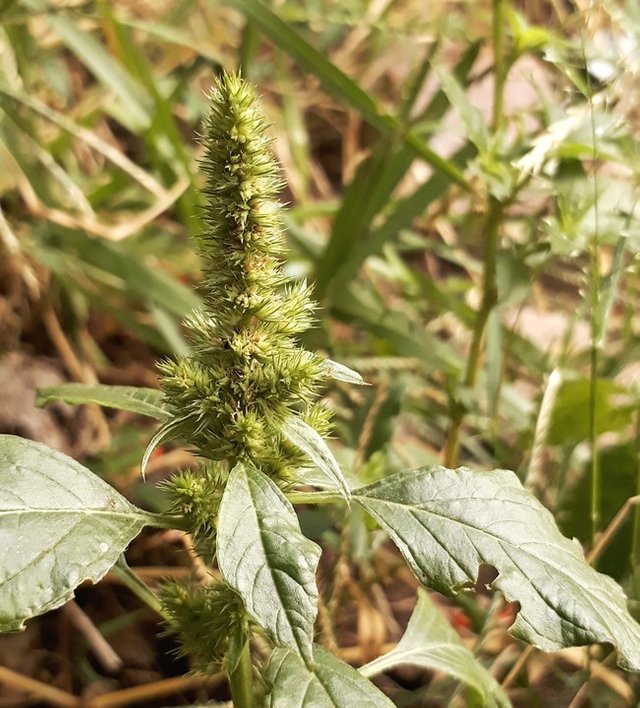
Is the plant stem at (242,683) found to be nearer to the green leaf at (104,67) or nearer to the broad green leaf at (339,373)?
the broad green leaf at (339,373)

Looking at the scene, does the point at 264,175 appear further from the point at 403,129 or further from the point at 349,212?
the point at 349,212

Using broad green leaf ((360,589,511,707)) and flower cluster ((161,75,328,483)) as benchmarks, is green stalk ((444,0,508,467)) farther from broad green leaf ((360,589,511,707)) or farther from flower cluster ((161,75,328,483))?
flower cluster ((161,75,328,483))

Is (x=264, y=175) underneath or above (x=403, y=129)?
underneath

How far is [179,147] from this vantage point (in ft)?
4.61

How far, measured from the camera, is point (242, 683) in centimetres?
62

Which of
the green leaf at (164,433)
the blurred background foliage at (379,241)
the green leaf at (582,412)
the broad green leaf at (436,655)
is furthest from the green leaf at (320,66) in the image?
the green leaf at (164,433)

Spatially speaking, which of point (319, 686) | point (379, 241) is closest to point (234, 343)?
point (319, 686)

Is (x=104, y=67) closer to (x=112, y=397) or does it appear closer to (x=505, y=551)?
(x=112, y=397)

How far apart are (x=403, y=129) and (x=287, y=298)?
0.70m

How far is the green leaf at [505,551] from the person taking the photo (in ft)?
1.79

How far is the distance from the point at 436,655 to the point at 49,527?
0.42m

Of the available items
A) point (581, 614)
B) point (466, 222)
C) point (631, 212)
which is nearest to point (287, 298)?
point (581, 614)

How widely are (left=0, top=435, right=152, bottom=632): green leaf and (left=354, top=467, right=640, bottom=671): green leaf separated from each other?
192 millimetres

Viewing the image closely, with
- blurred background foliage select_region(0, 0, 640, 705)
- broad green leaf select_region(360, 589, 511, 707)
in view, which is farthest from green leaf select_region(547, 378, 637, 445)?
broad green leaf select_region(360, 589, 511, 707)
